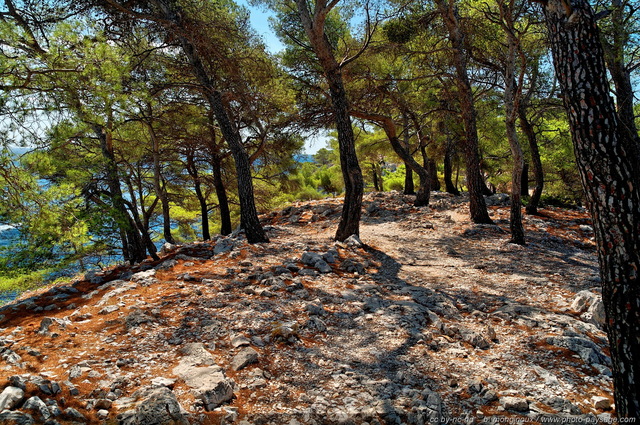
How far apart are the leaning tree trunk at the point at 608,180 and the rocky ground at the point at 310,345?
1.97 ft

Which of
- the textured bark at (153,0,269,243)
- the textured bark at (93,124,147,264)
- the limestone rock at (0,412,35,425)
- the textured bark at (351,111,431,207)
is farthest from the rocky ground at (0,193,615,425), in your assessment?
the textured bark at (351,111,431,207)

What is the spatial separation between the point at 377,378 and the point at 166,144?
10.9m

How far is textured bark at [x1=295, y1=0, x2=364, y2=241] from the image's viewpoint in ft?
23.2

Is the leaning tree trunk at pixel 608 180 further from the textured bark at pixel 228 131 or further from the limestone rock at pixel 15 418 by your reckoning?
the textured bark at pixel 228 131

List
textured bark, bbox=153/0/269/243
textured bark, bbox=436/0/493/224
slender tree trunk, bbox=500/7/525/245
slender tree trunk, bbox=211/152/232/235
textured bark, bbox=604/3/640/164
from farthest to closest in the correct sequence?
slender tree trunk, bbox=211/152/232/235
textured bark, bbox=436/0/493/224
textured bark, bbox=153/0/269/243
slender tree trunk, bbox=500/7/525/245
textured bark, bbox=604/3/640/164

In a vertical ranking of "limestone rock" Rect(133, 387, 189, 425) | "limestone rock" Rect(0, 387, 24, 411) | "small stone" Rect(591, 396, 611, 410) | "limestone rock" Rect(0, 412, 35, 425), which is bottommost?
"small stone" Rect(591, 396, 611, 410)

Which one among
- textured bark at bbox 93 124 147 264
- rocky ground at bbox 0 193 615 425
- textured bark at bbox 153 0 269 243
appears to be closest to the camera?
rocky ground at bbox 0 193 615 425

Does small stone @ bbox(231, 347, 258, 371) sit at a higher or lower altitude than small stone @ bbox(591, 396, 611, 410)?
higher

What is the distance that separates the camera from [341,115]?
7535 mm

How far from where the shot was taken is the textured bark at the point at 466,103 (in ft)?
29.3

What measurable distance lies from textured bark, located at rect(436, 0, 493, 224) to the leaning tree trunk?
7.05 metres

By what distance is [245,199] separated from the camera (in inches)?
318

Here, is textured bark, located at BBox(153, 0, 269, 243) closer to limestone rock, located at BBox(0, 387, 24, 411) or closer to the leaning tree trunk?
limestone rock, located at BBox(0, 387, 24, 411)

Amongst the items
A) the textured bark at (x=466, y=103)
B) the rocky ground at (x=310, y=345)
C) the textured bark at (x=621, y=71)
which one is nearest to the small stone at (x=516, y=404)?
the rocky ground at (x=310, y=345)
